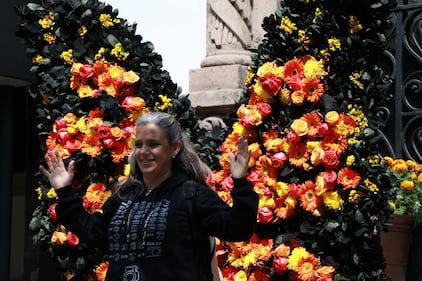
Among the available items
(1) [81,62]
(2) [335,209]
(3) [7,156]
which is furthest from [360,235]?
(3) [7,156]

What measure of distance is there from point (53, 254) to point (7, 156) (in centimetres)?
270

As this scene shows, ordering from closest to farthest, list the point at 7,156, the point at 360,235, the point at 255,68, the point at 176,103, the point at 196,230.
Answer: the point at 196,230, the point at 360,235, the point at 255,68, the point at 176,103, the point at 7,156

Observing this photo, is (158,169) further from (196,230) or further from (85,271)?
(85,271)

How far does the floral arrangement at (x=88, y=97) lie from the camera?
173 inches

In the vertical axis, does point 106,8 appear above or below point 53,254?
above

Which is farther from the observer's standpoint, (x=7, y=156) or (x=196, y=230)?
(x=7, y=156)

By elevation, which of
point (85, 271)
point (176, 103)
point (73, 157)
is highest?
point (176, 103)

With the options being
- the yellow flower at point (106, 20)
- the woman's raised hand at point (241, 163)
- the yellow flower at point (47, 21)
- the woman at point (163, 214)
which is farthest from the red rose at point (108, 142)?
the woman's raised hand at point (241, 163)

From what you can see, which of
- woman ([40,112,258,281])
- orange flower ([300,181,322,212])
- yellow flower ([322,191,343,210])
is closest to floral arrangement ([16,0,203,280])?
orange flower ([300,181,322,212])

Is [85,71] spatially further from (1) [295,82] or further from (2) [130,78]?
(1) [295,82]

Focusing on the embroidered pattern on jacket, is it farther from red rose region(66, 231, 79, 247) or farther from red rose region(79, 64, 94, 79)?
red rose region(79, 64, 94, 79)

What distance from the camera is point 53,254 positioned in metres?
4.47

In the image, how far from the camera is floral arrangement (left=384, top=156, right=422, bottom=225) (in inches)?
181

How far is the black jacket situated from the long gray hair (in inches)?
2.7
